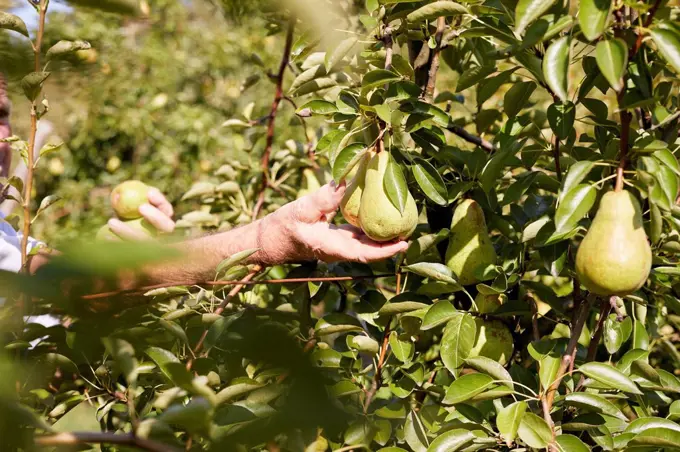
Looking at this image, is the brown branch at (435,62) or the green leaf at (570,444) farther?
the brown branch at (435,62)

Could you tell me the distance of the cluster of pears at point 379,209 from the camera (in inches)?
41.0

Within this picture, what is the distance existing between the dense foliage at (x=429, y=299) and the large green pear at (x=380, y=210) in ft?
0.12

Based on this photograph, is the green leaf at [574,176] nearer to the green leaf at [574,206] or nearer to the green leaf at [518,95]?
the green leaf at [574,206]

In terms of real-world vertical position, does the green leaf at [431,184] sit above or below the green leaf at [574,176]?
below

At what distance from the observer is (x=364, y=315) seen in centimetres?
121

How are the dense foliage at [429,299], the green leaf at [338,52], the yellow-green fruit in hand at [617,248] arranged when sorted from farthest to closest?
the green leaf at [338,52] → the yellow-green fruit in hand at [617,248] → the dense foliage at [429,299]

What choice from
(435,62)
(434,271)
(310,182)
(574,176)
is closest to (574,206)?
(574,176)

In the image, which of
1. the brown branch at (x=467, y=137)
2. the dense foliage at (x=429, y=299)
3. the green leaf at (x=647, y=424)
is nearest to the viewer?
the dense foliage at (x=429, y=299)

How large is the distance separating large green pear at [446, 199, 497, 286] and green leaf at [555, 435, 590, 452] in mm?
317

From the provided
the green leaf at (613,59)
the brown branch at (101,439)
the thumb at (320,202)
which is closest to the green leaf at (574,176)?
the green leaf at (613,59)

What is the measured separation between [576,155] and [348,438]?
0.62 m

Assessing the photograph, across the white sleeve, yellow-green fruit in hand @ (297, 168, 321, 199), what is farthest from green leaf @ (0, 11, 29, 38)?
yellow-green fruit in hand @ (297, 168, 321, 199)

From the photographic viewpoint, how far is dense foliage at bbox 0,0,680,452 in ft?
1.28

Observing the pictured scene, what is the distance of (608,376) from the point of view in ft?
2.92
